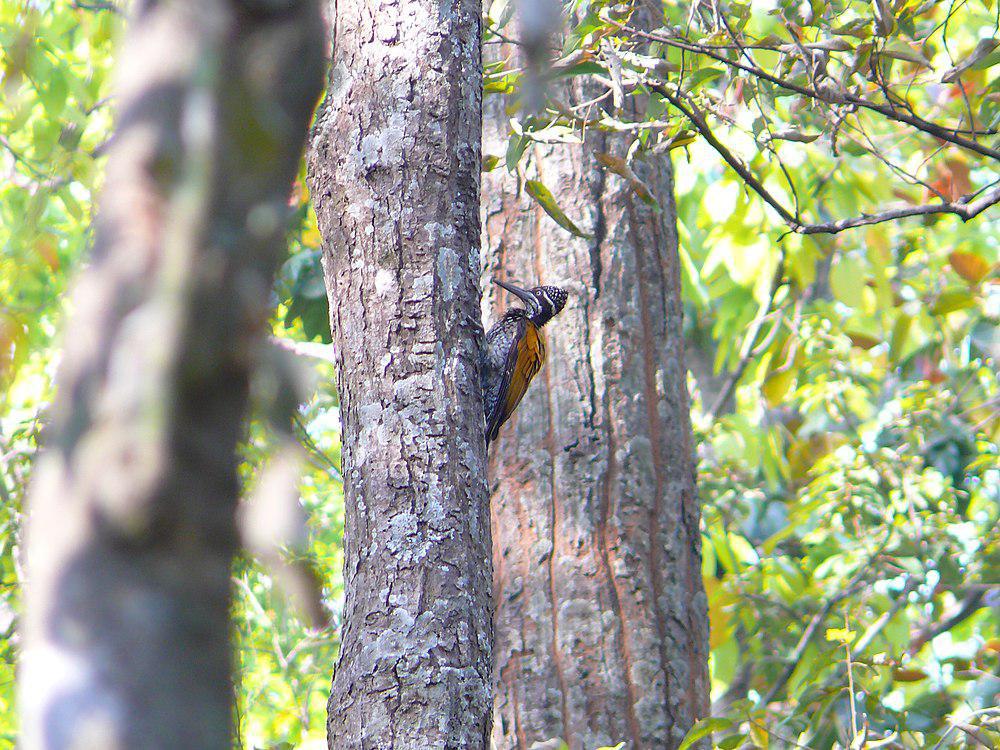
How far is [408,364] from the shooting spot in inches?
94.7

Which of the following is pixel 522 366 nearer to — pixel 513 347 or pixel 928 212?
pixel 513 347

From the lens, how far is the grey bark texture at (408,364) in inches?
86.8

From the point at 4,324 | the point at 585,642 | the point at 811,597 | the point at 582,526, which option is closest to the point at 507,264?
the point at 582,526

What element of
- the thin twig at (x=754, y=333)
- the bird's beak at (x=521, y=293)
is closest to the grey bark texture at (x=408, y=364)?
the bird's beak at (x=521, y=293)

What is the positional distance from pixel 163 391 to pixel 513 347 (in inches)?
147

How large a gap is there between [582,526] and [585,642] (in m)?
0.35

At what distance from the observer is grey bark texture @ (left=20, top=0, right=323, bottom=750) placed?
2.14 ft

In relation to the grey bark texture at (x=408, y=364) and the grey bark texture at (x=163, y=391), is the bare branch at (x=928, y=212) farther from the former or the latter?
the grey bark texture at (x=163, y=391)

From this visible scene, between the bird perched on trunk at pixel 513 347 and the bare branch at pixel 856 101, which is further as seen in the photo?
the bird perched on trunk at pixel 513 347

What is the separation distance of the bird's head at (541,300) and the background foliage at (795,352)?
1.01 ft

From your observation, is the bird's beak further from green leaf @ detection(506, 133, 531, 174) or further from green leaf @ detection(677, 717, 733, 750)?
green leaf @ detection(677, 717, 733, 750)

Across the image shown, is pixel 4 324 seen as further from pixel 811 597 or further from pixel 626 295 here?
pixel 811 597

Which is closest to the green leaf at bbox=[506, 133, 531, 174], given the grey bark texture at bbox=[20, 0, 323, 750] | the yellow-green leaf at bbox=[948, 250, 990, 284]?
the grey bark texture at bbox=[20, 0, 323, 750]

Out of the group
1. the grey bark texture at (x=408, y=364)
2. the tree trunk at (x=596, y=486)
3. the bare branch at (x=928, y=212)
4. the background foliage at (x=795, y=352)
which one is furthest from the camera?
the tree trunk at (x=596, y=486)
